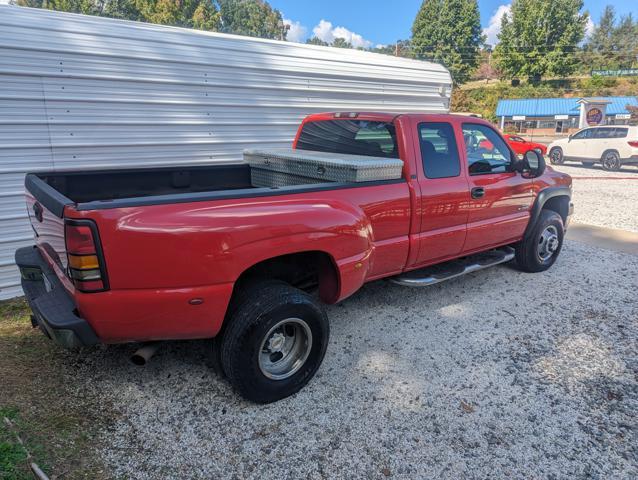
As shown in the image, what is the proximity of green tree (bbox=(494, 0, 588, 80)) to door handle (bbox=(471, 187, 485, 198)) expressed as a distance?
6179 centimetres

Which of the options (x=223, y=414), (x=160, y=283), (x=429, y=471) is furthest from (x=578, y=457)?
(x=160, y=283)

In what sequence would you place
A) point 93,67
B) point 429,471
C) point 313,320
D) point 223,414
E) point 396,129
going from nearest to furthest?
point 429,471 < point 223,414 < point 313,320 < point 396,129 < point 93,67

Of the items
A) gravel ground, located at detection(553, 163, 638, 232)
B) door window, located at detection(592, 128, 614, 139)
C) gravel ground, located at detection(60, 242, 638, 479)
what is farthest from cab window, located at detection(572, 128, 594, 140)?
gravel ground, located at detection(60, 242, 638, 479)

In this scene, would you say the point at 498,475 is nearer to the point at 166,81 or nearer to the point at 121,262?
the point at 121,262

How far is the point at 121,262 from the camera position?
7.20 feet

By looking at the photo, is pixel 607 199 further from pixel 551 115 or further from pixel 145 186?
pixel 551 115

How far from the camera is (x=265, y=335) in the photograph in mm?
2686

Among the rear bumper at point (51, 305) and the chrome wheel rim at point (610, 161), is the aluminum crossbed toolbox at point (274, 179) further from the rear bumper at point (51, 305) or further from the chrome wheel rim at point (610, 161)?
the chrome wheel rim at point (610, 161)

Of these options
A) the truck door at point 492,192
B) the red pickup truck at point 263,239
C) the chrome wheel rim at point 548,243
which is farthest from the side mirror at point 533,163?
the chrome wheel rim at point 548,243

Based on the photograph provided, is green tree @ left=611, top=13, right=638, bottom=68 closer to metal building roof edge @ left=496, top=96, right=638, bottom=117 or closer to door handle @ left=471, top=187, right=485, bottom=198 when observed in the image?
metal building roof edge @ left=496, top=96, right=638, bottom=117

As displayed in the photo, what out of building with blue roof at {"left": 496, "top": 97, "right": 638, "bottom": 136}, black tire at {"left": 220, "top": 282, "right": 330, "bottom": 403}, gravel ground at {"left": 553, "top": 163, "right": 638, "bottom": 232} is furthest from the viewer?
building with blue roof at {"left": 496, "top": 97, "right": 638, "bottom": 136}

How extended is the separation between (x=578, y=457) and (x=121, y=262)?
8.98ft

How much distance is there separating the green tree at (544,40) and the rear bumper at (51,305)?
6472cm

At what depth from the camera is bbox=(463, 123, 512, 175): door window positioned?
167 inches
